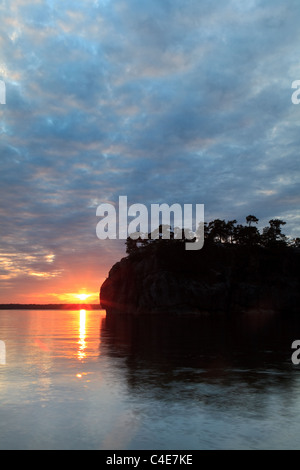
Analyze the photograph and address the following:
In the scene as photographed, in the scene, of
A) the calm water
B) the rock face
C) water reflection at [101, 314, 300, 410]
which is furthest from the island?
the calm water

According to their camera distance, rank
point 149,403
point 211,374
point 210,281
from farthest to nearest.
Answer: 1. point 210,281
2. point 211,374
3. point 149,403

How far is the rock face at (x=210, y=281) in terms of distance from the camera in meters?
140

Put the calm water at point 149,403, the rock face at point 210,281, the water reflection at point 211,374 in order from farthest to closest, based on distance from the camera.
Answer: the rock face at point 210,281
the water reflection at point 211,374
the calm water at point 149,403

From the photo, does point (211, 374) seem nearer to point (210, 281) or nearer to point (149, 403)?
point (149, 403)

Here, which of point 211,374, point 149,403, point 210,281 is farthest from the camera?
point 210,281

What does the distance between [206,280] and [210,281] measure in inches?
59.6

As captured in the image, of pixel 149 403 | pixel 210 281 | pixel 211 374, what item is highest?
pixel 210 281

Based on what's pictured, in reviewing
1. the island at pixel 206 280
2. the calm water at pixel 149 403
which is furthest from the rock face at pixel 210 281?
the calm water at pixel 149 403

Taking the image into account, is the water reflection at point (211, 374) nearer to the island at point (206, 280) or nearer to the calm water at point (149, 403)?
the calm water at point (149, 403)

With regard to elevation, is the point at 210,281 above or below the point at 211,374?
above

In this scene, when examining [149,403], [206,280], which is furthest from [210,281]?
[149,403]

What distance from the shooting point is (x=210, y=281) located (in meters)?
145

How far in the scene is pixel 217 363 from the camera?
28.0m

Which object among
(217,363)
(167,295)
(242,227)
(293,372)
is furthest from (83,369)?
(242,227)
